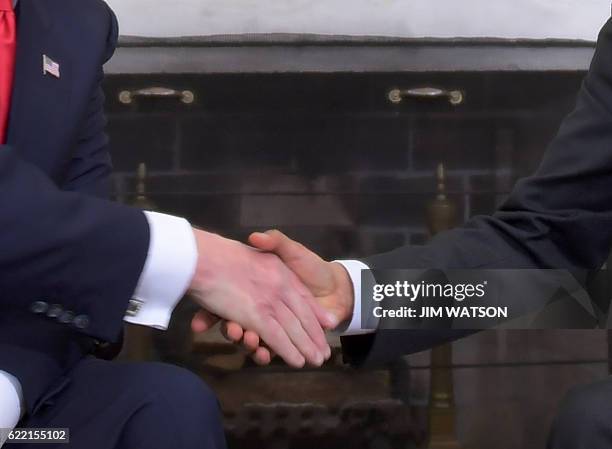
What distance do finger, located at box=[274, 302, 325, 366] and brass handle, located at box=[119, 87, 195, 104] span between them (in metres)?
0.73

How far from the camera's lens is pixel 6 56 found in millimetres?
983

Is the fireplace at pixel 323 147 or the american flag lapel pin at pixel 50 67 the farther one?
the fireplace at pixel 323 147

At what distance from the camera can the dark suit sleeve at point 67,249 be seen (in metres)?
0.76

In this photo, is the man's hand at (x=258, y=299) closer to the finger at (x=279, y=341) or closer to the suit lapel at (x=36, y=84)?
the finger at (x=279, y=341)

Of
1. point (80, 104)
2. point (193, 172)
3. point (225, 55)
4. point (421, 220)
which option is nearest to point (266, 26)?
point (225, 55)

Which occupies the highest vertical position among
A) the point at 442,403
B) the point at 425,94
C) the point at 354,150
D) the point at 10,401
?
the point at 425,94

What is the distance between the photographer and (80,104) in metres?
1.01

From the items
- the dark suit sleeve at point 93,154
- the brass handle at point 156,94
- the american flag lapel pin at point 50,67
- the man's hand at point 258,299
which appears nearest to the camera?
the man's hand at point 258,299

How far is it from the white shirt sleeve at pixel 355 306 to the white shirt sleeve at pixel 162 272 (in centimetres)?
22

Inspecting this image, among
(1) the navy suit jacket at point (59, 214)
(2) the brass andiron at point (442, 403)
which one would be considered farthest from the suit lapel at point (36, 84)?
(2) the brass andiron at point (442, 403)

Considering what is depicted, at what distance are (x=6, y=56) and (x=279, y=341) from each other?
433mm

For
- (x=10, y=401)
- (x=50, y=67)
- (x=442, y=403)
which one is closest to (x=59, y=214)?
(x=10, y=401)

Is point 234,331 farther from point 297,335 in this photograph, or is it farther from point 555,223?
point 555,223

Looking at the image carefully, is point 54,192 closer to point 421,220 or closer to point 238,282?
point 238,282
